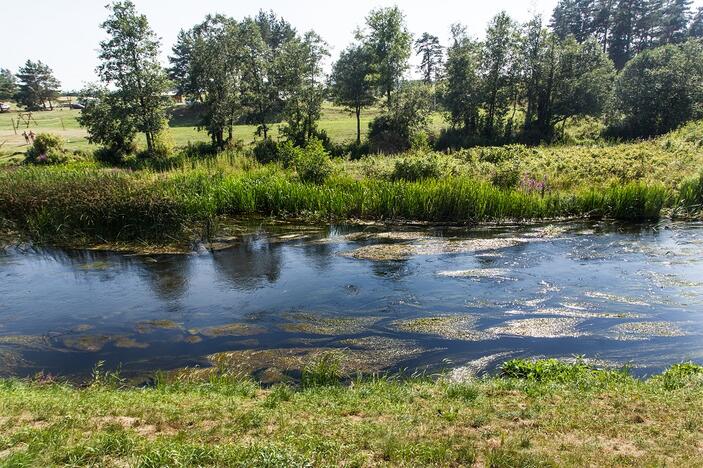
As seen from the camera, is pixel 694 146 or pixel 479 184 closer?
pixel 479 184

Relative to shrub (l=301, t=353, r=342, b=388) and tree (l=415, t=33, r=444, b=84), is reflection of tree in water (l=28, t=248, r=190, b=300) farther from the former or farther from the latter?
tree (l=415, t=33, r=444, b=84)

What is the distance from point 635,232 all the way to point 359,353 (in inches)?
440

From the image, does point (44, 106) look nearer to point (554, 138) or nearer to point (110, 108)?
point (110, 108)

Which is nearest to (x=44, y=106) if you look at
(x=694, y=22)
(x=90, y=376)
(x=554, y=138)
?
(x=554, y=138)

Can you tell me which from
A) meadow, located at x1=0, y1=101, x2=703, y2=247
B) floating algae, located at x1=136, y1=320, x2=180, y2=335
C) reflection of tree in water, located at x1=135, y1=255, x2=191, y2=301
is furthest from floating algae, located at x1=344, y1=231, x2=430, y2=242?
floating algae, located at x1=136, y1=320, x2=180, y2=335

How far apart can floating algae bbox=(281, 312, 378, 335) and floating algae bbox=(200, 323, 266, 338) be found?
1.76ft

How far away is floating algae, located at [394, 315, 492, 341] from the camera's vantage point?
8.45m

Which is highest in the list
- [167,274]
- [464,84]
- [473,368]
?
[464,84]

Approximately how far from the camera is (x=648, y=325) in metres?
8.53

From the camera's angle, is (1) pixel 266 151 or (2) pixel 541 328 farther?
(1) pixel 266 151

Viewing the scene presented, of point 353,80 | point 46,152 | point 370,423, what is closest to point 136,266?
point 370,423

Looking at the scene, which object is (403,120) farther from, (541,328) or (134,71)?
(541,328)

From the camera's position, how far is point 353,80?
1316 inches

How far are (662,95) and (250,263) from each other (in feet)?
104
